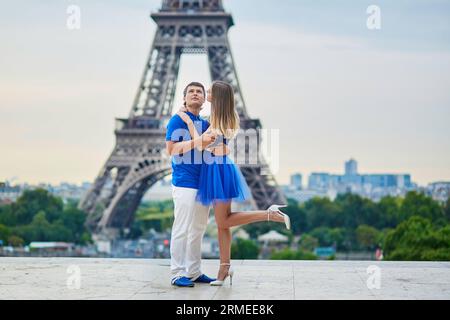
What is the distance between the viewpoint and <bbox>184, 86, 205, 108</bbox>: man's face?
6.41 m

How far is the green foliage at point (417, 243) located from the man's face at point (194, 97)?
784 inches

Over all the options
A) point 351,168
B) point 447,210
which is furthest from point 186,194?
point 351,168

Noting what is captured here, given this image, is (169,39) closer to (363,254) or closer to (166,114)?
(166,114)

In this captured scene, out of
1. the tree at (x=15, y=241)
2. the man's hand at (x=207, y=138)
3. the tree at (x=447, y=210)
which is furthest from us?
the tree at (x=447, y=210)

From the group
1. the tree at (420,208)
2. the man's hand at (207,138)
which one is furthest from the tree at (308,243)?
the man's hand at (207,138)

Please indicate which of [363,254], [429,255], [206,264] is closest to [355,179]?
[363,254]

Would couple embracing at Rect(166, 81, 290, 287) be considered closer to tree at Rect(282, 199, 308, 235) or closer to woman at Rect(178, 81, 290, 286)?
woman at Rect(178, 81, 290, 286)

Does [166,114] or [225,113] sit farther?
[166,114]

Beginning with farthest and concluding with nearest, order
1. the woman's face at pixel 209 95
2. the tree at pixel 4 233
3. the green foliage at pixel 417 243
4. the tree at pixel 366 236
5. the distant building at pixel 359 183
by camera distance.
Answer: the distant building at pixel 359 183
the tree at pixel 366 236
the tree at pixel 4 233
the green foliage at pixel 417 243
the woman's face at pixel 209 95

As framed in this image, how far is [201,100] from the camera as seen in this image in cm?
644

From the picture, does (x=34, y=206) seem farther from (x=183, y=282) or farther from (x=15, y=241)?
(x=183, y=282)

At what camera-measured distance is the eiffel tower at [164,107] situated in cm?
3341

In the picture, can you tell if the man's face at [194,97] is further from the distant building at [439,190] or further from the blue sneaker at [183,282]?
the distant building at [439,190]

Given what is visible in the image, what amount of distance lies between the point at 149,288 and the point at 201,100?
137 centimetres
